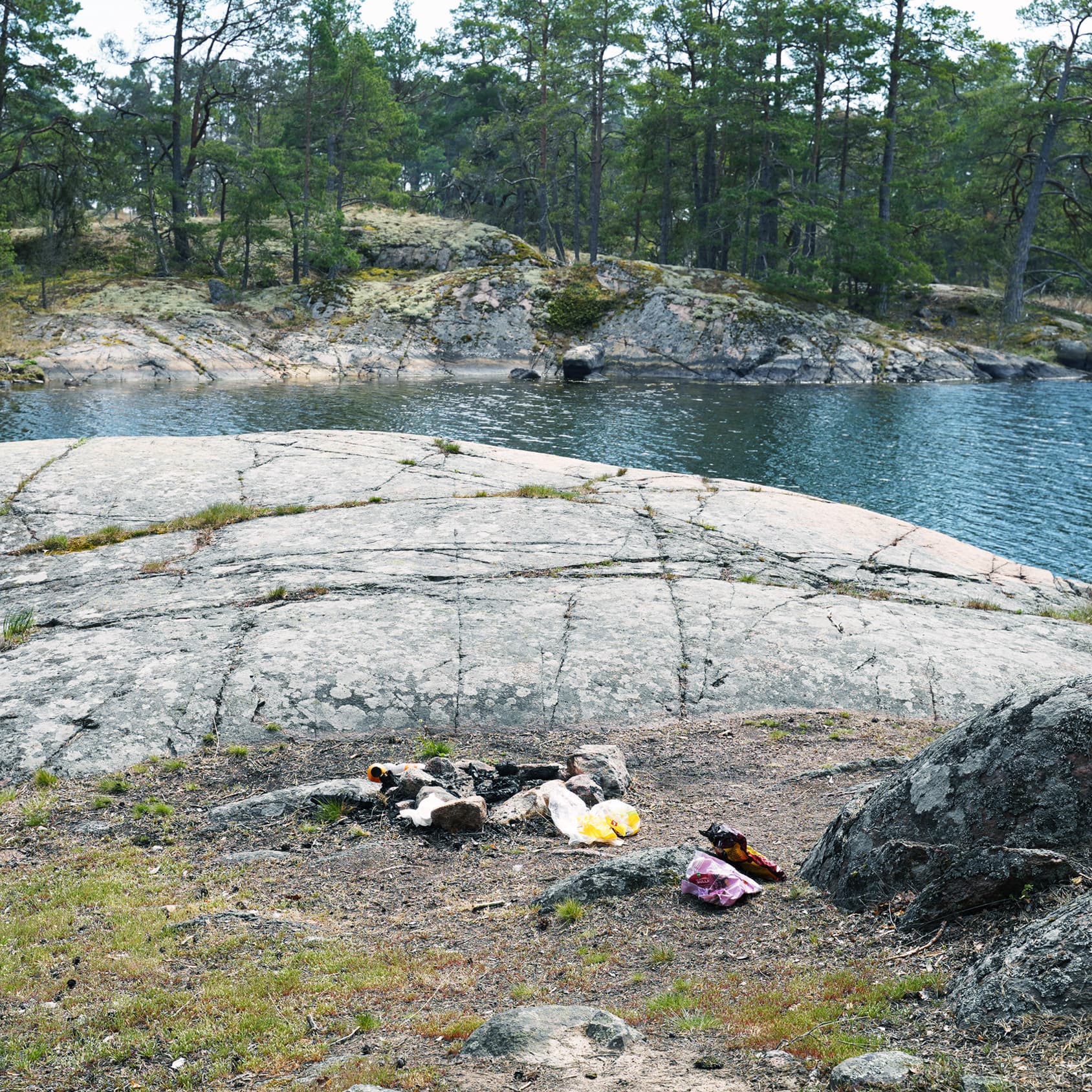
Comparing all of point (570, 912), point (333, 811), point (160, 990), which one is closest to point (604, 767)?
point (333, 811)

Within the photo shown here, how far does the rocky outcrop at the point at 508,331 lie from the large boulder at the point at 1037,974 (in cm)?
5055

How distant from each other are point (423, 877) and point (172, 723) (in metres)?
4.33

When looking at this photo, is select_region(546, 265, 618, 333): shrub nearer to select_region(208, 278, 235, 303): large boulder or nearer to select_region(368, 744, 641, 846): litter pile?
select_region(208, 278, 235, 303): large boulder

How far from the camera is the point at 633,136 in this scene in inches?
2660

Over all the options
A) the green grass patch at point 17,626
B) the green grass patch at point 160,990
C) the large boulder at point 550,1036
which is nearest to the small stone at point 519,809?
the green grass patch at point 160,990

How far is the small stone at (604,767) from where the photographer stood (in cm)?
940

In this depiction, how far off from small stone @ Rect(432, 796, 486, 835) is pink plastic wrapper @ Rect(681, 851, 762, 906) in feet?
7.56

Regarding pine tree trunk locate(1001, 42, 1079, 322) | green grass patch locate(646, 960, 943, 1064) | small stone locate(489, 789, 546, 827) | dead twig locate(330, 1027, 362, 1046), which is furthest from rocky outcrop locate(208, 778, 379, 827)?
pine tree trunk locate(1001, 42, 1079, 322)

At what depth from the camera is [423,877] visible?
7891mm

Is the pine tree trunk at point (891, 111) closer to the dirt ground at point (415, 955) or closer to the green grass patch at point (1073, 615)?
the green grass patch at point (1073, 615)

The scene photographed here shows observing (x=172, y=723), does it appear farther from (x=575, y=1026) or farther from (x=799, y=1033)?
(x=799, y=1033)

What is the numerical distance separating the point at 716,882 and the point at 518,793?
284cm

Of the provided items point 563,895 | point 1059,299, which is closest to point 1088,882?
point 563,895

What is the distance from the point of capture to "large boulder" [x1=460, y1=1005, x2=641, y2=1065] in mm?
4887
